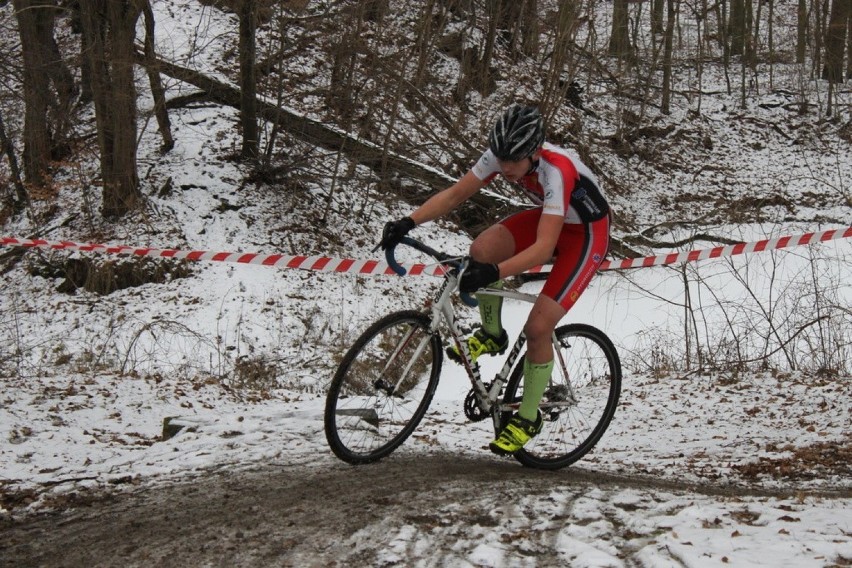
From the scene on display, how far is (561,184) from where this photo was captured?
4.45m

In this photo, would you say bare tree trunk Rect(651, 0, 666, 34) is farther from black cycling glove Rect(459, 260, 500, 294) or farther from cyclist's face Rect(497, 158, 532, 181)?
black cycling glove Rect(459, 260, 500, 294)

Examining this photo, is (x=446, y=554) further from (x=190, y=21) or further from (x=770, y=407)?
(x=190, y=21)

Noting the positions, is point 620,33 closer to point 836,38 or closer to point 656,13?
point 656,13

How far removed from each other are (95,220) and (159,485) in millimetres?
10335

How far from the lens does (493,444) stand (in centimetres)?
472

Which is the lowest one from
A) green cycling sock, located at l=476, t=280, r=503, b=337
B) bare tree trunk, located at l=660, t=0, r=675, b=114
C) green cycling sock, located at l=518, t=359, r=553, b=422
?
green cycling sock, located at l=518, t=359, r=553, b=422

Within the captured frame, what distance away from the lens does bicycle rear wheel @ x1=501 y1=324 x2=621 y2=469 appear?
5.18 metres

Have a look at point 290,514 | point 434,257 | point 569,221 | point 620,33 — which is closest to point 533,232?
point 569,221

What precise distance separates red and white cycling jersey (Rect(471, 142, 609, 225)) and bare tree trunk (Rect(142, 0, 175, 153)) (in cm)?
898

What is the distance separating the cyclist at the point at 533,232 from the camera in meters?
4.36

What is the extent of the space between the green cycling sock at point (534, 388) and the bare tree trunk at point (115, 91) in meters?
9.49

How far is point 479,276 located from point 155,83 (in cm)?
1073

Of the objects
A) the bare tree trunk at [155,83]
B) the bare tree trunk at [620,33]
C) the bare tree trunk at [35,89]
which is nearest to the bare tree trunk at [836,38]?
the bare tree trunk at [620,33]

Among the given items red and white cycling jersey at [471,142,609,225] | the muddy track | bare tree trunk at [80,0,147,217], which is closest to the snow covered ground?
the muddy track
